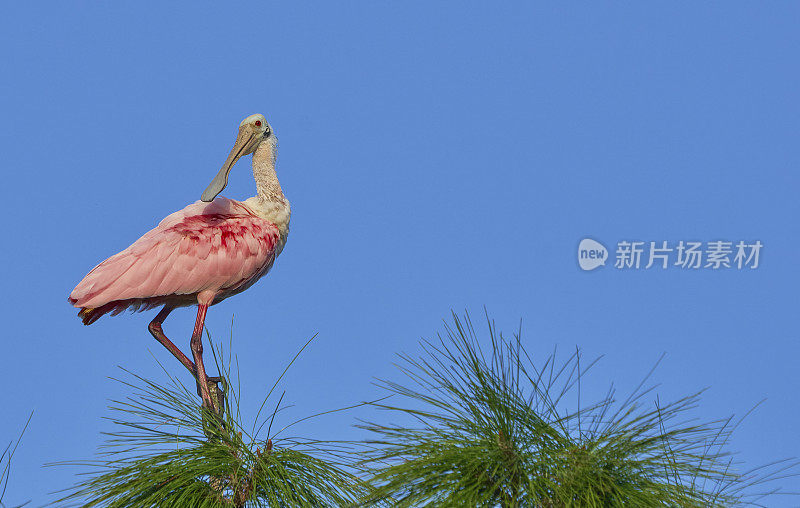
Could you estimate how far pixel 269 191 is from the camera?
25.2ft

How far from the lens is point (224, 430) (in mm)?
4406

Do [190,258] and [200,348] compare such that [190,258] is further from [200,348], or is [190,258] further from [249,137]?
[249,137]

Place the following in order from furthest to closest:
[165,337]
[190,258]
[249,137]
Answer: [249,137]
[165,337]
[190,258]

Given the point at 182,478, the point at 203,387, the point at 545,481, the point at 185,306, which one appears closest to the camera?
the point at 545,481

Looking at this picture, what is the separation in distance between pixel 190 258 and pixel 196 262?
1.8 inches

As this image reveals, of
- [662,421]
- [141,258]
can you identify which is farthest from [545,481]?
[141,258]

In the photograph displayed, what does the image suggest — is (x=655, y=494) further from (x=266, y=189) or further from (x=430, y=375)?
(x=266, y=189)

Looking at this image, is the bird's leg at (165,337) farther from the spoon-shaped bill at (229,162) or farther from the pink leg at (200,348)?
the spoon-shaped bill at (229,162)

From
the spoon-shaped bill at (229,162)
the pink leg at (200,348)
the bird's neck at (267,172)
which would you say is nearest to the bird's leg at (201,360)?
the pink leg at (200,348)

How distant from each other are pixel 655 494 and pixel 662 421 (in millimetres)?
264

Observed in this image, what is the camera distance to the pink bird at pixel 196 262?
22.3ft

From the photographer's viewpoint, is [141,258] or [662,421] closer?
[662,421]

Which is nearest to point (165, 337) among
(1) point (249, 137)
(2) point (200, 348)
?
(2) point (200, 348)

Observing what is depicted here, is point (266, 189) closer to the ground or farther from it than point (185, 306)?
farther from it
